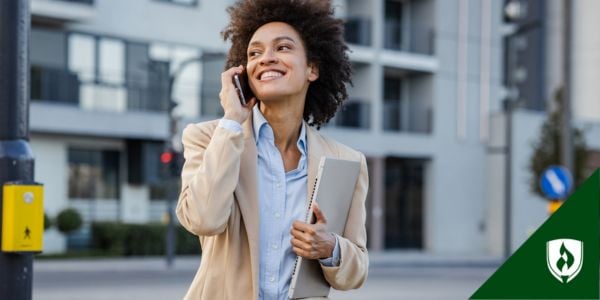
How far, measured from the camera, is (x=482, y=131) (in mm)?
38125

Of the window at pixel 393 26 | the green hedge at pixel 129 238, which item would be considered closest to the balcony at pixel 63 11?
the green hedge at pixel 129 238

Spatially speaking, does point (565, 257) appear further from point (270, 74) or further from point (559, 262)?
point (270, 74)

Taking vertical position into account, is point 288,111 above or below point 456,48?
below

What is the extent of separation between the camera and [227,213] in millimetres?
3014

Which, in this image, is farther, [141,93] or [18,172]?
[141,93]

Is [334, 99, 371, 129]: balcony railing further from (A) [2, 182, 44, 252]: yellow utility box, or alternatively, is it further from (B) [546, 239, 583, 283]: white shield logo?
(B) [546, 239, 583, 283]: white shield logo

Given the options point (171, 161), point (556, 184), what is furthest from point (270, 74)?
point (171, 161)

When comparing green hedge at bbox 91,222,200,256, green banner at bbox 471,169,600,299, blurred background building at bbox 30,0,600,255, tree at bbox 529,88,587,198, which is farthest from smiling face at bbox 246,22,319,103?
tree at bbox 529,88,587,198

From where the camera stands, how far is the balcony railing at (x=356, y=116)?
3503 centimetres

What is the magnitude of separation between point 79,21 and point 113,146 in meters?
3.89

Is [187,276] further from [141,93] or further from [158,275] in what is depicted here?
[141,93]

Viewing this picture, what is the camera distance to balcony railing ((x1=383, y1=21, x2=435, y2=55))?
3606 centimetres

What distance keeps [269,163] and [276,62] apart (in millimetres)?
321

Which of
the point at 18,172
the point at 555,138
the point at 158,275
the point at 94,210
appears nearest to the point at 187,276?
the point at 158,275
